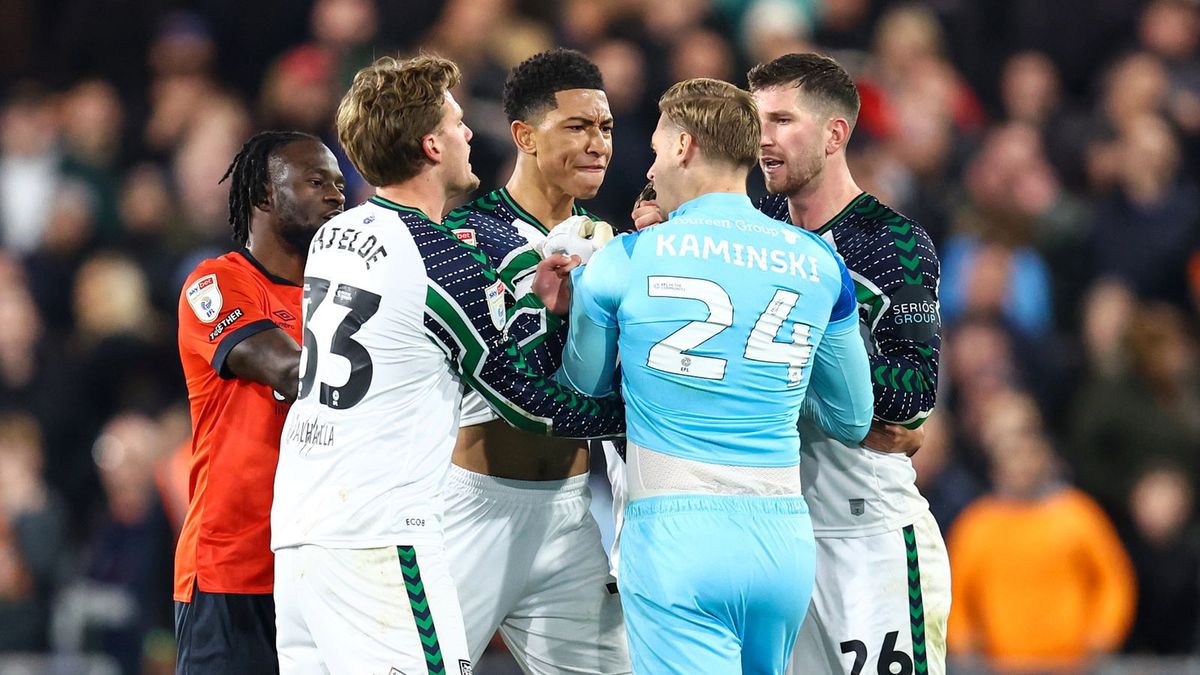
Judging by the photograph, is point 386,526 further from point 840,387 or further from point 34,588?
point 34,588

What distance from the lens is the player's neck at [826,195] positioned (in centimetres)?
644

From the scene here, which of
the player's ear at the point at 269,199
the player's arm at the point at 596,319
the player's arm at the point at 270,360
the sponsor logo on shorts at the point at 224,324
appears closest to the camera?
the player's arm at the point at 596,319

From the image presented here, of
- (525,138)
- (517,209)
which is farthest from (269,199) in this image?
(525,138)

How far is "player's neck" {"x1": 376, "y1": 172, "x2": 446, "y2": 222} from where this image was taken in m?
5.71

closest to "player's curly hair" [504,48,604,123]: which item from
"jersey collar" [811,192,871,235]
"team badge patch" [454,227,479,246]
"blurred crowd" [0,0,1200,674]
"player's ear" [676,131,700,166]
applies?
"team badge patch" [454,227,479,246]

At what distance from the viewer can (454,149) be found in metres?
5.75

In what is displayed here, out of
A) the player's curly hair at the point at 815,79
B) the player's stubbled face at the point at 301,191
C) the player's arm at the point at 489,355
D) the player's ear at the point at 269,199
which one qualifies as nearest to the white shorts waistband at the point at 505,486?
the player's arm at the point at 489,355

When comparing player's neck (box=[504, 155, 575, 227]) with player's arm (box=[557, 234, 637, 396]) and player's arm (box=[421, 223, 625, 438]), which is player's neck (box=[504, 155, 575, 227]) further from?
player's arm (box=[421, 223, 625, 438])

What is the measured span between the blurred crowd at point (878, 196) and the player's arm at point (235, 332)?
496 centimetres

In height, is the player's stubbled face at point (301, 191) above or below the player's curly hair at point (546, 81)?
below

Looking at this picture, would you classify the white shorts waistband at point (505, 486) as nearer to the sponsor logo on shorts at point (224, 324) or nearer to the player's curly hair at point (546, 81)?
the sponsor logo on shorts at point (224, 324)

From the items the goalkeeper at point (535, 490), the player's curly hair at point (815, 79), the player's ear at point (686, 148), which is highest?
the player's curly hair at point (815, 79)

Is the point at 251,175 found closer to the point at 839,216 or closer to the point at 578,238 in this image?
the point at 578,238

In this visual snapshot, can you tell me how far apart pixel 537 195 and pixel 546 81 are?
435 millimetres
